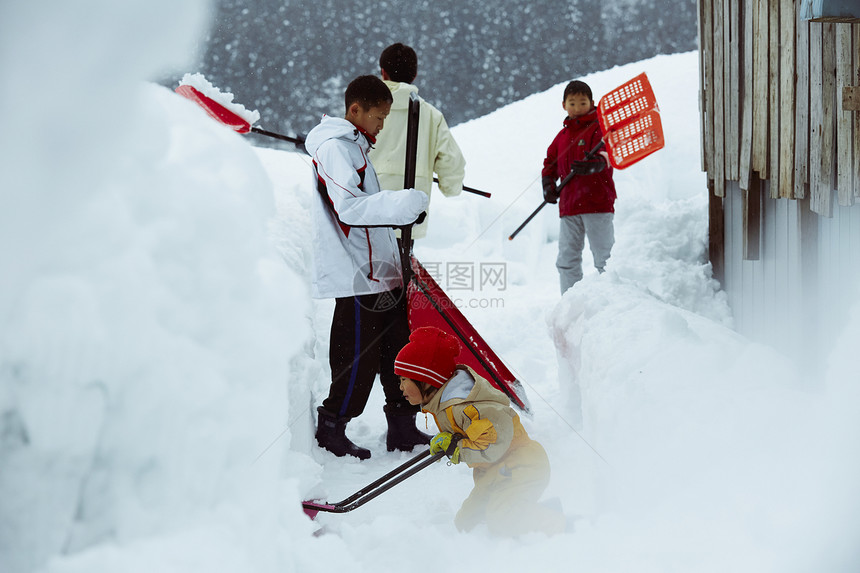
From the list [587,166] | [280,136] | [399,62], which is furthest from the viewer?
[587,166]

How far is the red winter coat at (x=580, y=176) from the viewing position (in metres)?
4.24

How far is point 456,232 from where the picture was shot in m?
6.91

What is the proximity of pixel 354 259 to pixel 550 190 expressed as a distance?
2013mm

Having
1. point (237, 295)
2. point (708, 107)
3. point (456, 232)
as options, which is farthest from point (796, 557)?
point (456, 232)

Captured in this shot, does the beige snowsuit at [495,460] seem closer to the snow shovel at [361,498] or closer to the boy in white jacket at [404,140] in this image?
the snow shovel at [361,498]

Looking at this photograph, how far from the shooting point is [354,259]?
2846 millimetres

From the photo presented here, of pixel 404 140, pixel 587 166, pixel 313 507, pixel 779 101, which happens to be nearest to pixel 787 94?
pixel 779 101

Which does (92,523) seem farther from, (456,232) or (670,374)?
(456,232)

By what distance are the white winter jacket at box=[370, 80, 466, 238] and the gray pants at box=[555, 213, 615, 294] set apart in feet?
3.64

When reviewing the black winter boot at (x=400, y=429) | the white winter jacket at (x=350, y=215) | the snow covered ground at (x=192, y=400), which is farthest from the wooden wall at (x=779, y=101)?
the black winter boot at (x=400, y=429)

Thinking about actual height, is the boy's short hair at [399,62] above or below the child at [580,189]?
above

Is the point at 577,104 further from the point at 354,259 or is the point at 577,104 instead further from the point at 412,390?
the point at 412,390

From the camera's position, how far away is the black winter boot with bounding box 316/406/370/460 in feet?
9.49

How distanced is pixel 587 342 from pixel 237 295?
6.43 feet
